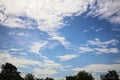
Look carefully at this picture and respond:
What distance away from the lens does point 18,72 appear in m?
129

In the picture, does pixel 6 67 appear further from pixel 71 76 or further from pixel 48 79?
pixel 71 76

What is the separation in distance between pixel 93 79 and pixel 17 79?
163 feet

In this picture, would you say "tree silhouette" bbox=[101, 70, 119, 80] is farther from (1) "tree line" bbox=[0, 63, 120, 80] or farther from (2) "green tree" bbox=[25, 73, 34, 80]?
(2) "green tree" bbox=[25, 73, 34, 80]

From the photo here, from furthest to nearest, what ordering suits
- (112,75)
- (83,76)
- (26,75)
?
(112,75)
(26,75)
(83,76)

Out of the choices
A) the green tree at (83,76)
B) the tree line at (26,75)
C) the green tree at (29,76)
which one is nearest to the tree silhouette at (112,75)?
the tree line at (26,75)

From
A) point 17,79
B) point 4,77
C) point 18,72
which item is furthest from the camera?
point 18,72

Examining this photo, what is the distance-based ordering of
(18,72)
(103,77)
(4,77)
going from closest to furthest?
1. (4,77)
2. (18,72)
3. (103,77)

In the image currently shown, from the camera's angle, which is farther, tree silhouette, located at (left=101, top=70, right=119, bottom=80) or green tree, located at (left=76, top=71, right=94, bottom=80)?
tree silhouette, located at (left=101, top=70, right=119, bottom=80)

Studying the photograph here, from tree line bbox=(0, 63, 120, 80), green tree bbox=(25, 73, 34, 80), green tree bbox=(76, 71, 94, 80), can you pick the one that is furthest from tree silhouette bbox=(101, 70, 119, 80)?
green tree bbox=(25, 73, 34, 80)

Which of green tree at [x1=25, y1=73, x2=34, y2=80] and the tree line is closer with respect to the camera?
the tree line

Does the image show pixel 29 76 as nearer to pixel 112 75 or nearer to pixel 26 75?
pixel 26 75

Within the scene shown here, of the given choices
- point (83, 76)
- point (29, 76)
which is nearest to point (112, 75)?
point (83, 76)

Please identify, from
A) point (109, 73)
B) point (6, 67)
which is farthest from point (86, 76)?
point (6, 67)

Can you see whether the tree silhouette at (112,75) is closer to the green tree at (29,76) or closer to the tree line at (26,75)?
the tree line at (26,75)
